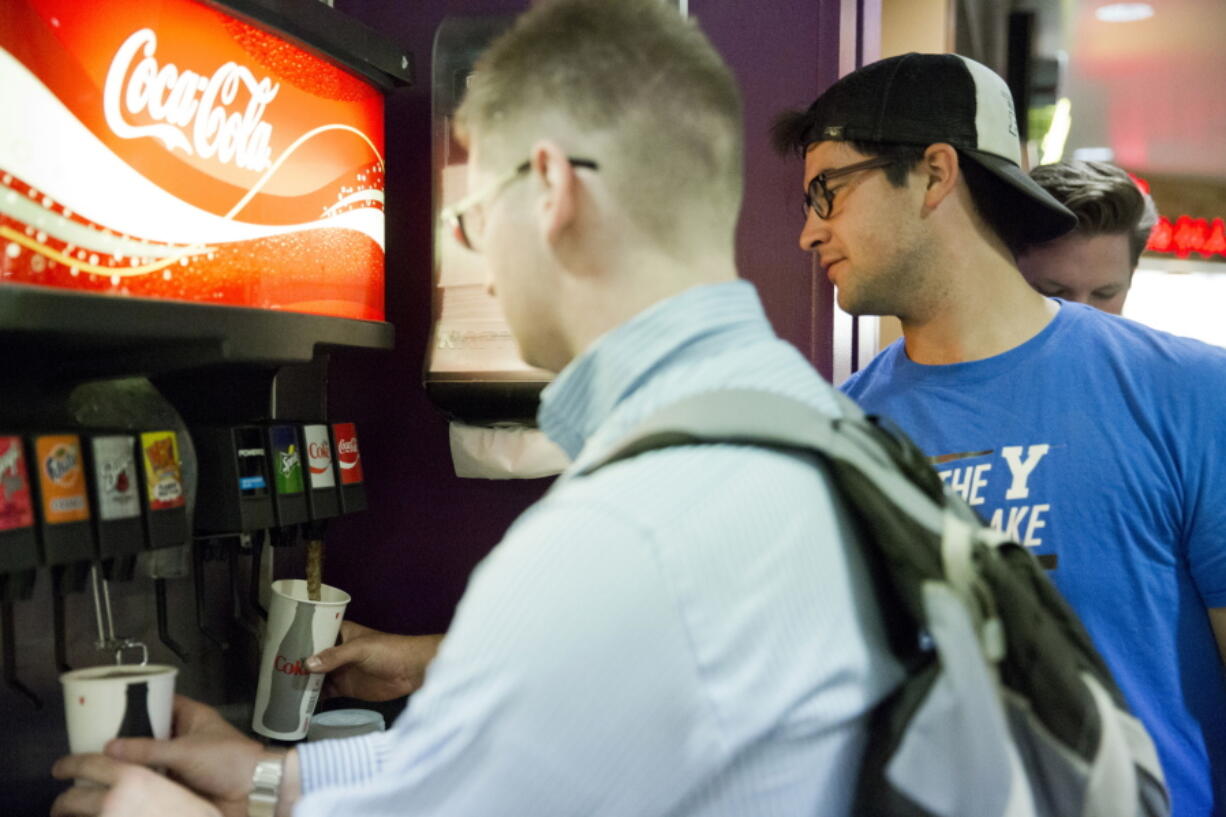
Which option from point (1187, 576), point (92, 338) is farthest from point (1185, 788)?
point (92, 338)

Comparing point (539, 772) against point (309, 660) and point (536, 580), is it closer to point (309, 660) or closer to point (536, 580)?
point (536, 580)

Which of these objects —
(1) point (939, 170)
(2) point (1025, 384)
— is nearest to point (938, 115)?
(1) point (939, 170)

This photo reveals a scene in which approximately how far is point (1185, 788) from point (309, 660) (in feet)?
4.22

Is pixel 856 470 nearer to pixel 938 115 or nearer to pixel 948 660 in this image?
pixel 948 660

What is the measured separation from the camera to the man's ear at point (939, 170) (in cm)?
177

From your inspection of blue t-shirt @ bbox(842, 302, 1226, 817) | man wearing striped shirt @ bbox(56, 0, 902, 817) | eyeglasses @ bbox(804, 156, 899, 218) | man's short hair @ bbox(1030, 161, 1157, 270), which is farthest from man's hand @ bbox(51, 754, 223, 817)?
man's short hair @ bbox(1030, 161, 1157, 270)

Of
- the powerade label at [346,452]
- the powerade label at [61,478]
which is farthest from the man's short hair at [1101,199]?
the powerade label at [61,478]

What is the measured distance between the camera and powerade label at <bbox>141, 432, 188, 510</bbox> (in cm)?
128

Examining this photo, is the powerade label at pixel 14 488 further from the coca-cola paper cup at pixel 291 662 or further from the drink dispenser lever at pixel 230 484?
the coca-cola paper cup at pixel 291 662

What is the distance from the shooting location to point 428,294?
2039 mm

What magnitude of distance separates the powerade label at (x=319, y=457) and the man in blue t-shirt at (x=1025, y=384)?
34.7 inches

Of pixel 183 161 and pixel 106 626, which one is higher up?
pixel 183 161

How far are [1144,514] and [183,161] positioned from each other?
55.3 inches

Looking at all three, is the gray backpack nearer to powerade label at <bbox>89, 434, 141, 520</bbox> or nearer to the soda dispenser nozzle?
powerade label at <bbox>89, 434, 141, 520</bbox>
